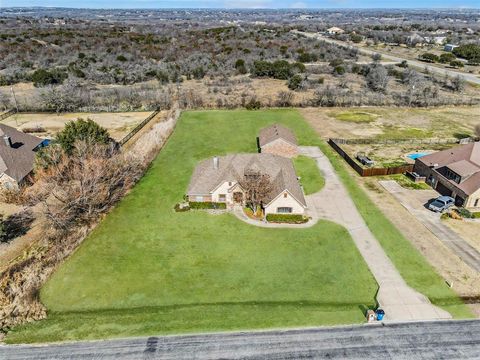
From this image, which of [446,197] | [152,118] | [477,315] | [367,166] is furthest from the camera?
[152,118]

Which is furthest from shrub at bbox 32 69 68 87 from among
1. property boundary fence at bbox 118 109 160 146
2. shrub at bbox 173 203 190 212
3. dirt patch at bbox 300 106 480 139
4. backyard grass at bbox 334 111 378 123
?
shrub at bbox 173 203 190 212

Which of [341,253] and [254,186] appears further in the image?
[254,186]

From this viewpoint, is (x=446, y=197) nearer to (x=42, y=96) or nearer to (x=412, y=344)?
(x=412, y=344)

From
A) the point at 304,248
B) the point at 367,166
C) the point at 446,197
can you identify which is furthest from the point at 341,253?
the point at 367,166

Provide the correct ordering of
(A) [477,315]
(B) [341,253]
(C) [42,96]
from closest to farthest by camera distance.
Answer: (A) [477,315] → (B) [341,253] → (C) [42,96]

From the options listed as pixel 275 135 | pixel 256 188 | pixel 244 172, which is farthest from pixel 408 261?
pixel 275 135

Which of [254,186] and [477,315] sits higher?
[254,186]

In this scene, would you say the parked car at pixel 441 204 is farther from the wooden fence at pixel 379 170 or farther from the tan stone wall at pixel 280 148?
the tan stone wall at pixel 280 148
